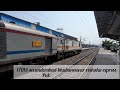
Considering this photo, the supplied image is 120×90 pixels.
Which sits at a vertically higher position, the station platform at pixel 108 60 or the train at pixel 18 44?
the train at pixel 18 44

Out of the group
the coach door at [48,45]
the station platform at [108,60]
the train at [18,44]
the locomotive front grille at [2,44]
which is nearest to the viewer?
the locomotive front grille at [2,44]

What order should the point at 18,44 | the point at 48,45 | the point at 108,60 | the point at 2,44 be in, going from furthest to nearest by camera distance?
the point at 108,60, the point at 48,45, the point at 18,44, the point at 2,44

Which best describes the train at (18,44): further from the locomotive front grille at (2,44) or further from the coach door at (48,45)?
A: the coach door at (48,45)

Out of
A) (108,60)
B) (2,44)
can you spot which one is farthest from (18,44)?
(108,60)

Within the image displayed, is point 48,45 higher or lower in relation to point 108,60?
higher

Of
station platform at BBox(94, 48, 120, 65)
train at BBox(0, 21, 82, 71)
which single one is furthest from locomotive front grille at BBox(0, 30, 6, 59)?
station platform at BBox(94, 48, 120, 65)

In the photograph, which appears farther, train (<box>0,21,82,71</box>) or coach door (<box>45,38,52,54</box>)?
coach door (<box>45,38,52,54</box>)

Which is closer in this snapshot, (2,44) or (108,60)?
(2,44)

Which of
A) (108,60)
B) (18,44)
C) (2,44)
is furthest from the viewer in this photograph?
(108,60)

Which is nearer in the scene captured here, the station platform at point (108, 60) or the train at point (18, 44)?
the train at point (18, 44)

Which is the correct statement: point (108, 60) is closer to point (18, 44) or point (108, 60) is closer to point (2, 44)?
point (18, 44)

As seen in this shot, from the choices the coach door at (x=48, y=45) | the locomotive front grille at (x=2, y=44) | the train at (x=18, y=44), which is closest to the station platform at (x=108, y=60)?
the coach door at (x=48, y=45)

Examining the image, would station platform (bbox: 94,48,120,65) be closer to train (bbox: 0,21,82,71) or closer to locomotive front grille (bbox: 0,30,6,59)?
train (bbox: 0,21,82,71)
